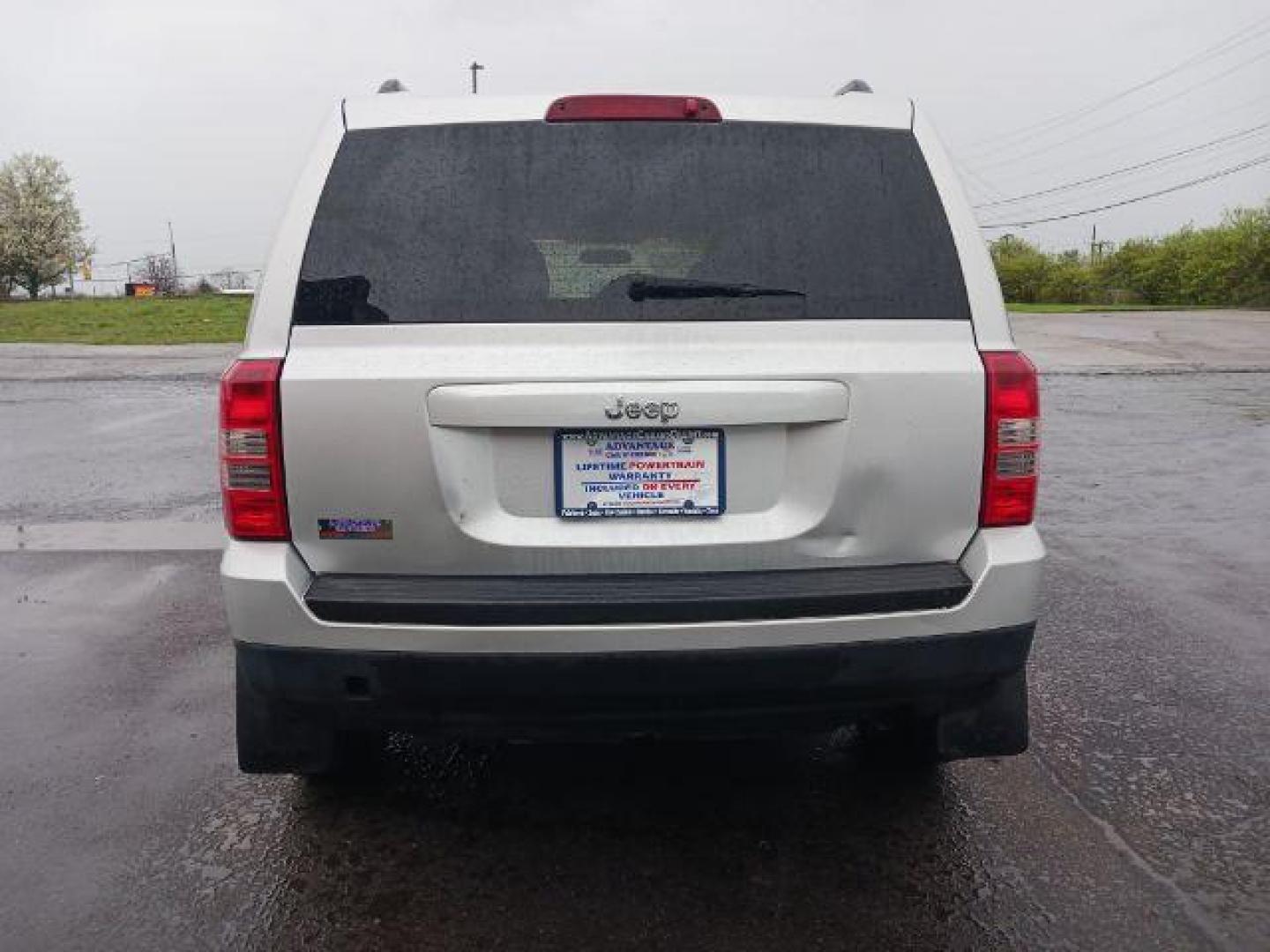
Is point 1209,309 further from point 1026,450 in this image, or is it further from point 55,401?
point 1026,450

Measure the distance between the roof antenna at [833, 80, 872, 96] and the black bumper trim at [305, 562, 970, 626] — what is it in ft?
4.39

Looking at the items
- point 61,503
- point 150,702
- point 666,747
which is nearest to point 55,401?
point 61,503

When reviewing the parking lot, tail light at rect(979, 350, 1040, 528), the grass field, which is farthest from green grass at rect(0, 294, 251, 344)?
tail light at rect(979, 350, 1040, 528)

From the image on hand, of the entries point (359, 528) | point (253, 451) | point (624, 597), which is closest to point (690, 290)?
point (624, 597)

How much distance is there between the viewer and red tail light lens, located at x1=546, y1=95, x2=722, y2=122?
2.73 meters

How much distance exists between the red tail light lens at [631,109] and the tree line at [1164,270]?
148 feet

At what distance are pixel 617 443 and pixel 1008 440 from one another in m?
0.93

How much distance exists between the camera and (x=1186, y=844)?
306 centimetres

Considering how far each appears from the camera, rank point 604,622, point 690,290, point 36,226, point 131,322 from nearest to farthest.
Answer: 1. point 604,622
2. point 690,290
3. point 131,322
4. point 36,226

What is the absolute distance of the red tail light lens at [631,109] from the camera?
2.73 m

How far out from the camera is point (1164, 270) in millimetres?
48812

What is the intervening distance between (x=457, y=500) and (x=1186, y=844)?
217 cm

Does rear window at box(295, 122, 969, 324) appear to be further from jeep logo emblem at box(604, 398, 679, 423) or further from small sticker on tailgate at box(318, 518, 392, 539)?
small sticker on tailgate at box(318, 518, 392, 539)

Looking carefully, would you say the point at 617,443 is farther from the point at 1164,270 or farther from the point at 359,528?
the point at 1164,270
